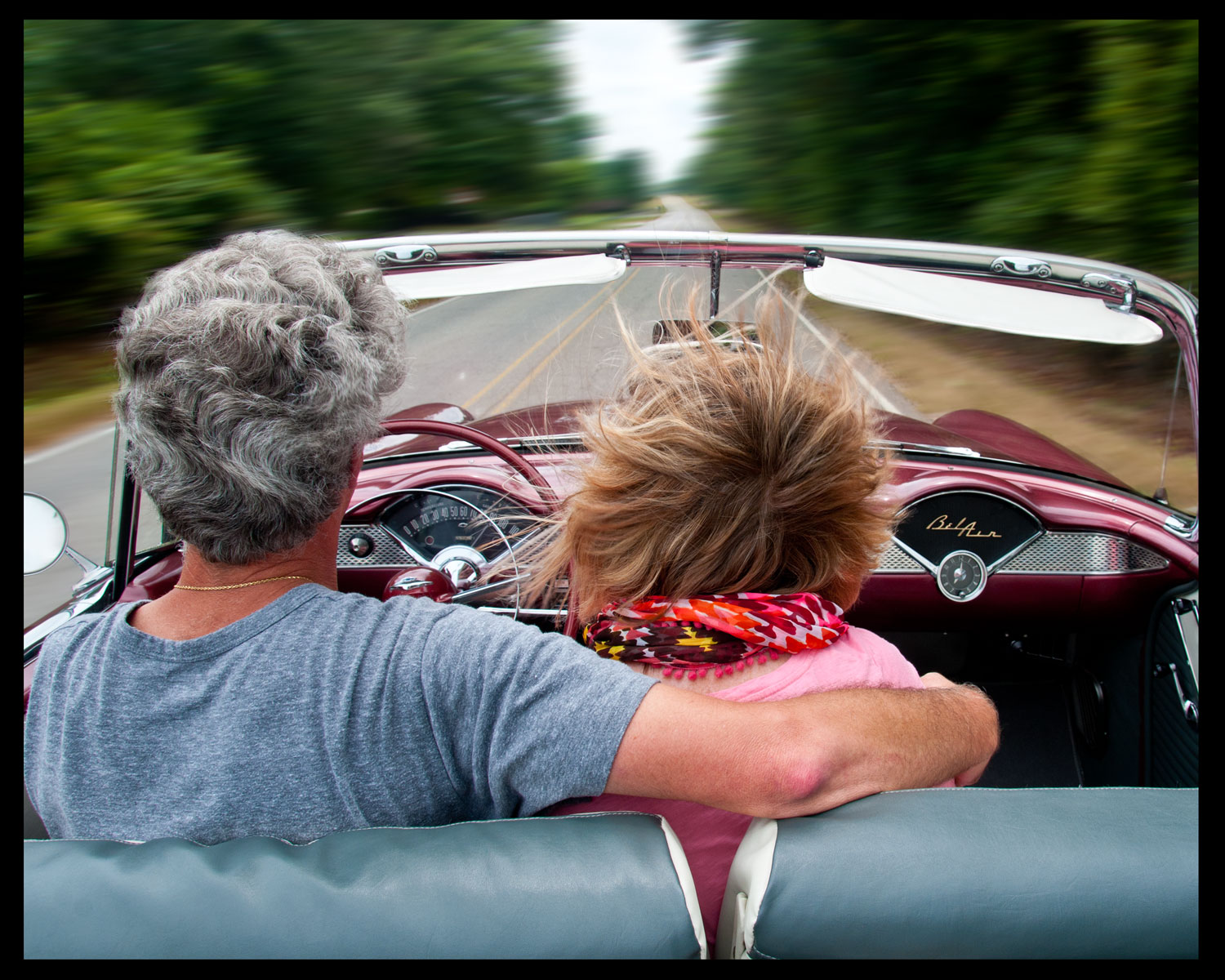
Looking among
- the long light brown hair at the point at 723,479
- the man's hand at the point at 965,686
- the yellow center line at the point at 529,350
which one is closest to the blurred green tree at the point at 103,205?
the yellow center line at the point at 529,350

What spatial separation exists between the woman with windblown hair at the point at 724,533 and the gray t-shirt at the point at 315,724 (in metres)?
0.17

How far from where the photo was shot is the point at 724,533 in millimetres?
1315

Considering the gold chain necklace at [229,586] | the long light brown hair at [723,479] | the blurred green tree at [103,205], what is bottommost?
the gold chain necklace at [229,586]

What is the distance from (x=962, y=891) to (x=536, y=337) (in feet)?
5.71

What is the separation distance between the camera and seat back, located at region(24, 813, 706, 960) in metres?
1.01

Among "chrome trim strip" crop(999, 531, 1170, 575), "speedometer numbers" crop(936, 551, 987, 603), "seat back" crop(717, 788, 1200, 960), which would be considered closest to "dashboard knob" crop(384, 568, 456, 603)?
"seat back" crop(717, 788, 1200, 960)

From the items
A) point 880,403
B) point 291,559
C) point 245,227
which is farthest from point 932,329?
point 245,227

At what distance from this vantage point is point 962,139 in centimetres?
841

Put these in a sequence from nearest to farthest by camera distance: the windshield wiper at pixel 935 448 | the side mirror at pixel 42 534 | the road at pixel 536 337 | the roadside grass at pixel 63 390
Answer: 1. the side mirror at pixel 42 534
2. the road at pixel 536 337
3. the windshield wiper at pixel 935 448
4. the roadside grass at pixel 63 390

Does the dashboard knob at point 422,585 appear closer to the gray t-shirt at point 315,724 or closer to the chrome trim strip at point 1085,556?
the gray t-shirt at point 315,724

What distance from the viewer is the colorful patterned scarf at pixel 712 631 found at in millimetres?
1262

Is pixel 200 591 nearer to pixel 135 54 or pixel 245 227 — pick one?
pixel 245 227

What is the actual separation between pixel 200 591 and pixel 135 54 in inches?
321

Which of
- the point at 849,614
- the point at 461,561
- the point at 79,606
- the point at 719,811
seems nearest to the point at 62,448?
the point at 79,606
